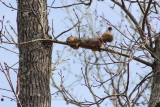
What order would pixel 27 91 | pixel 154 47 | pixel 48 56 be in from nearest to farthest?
1. pixel 27 91
2. pixel 48 56
3. pixel 154 47

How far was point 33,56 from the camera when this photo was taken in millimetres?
3182

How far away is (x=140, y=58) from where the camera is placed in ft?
11.3

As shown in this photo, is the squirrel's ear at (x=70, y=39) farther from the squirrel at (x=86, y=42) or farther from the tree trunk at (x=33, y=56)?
the tree trunk at (x=33, y=56)

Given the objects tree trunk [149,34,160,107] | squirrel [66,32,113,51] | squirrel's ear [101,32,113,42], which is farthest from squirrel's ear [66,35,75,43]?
tree trunk [149,34,160,107]

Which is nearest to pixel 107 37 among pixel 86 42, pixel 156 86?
pixel 86 42

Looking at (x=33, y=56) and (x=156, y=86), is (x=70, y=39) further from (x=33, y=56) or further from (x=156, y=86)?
(x=156, y=86)

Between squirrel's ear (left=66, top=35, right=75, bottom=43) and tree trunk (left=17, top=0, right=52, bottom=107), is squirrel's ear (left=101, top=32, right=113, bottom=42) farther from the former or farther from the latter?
tree trunk (left=17, top=0, right=52, bottom=107)

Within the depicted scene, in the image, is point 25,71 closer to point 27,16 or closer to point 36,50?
point 36,50

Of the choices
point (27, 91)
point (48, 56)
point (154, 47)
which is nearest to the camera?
point (27, 91)

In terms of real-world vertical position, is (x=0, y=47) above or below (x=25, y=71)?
above

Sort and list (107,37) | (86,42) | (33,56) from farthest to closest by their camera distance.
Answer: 1. (86,42)
2. (33,56)
3. (107,37)

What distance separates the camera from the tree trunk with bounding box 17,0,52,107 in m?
3.04

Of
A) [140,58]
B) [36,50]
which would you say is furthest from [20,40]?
[140,58]

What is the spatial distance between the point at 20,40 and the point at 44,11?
40 centimetres
